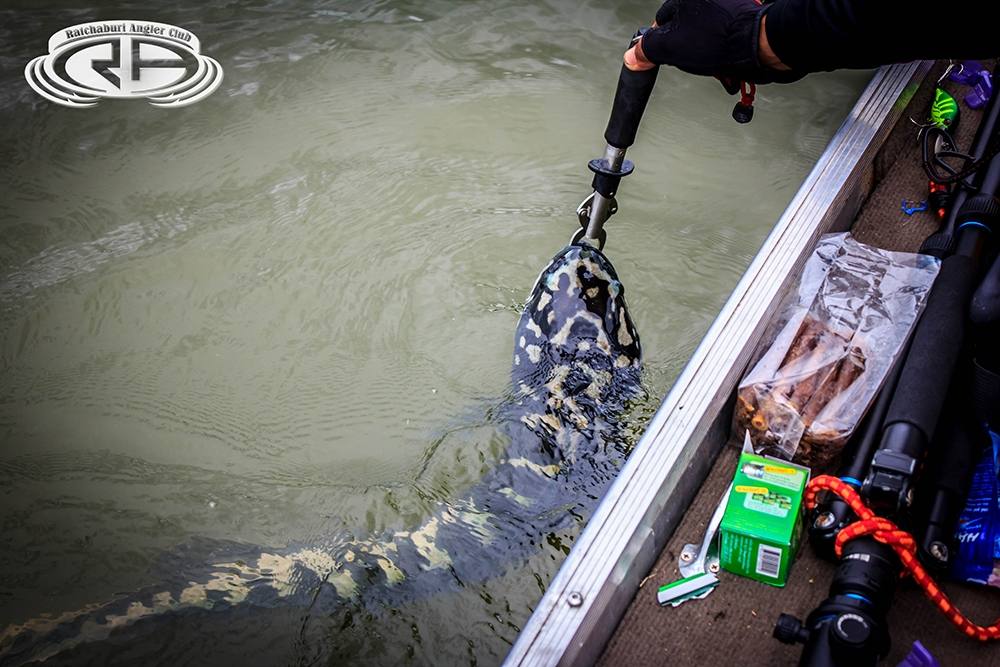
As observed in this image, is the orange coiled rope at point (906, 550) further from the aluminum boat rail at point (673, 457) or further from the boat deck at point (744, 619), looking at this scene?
the aluminum boat rail at point (673, 457)

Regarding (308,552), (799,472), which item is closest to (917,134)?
(799,472)

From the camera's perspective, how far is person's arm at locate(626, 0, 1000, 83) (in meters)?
1.65

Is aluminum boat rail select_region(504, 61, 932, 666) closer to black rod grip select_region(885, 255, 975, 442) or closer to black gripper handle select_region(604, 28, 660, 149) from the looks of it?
black rod grip select_region(885, 255, 975, 442)

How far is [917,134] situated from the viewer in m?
3.42

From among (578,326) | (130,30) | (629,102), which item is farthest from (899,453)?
(130,30)

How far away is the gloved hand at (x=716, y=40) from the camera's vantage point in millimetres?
2115

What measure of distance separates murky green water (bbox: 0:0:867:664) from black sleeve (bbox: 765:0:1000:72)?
5.37 feet

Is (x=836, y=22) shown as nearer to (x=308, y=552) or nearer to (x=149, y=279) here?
(x=308, y=552)

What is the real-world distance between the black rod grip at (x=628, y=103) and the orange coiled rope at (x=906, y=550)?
1403 mm

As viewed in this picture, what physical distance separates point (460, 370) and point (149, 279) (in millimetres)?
1736

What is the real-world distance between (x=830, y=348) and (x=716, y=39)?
959 mm

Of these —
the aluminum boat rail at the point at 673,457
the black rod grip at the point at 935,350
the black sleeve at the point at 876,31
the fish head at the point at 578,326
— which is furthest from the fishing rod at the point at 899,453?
the fish head at the point at 578,326

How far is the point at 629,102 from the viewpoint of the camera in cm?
266

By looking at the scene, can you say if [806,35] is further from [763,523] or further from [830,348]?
[763,523]
